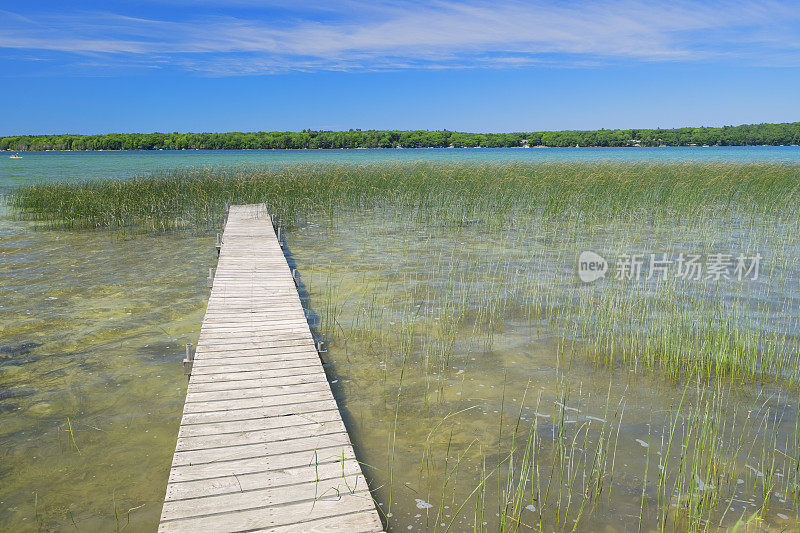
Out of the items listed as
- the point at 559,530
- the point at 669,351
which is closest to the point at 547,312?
the point at 669,351

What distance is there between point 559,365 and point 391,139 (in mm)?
92575

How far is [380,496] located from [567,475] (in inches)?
46.5

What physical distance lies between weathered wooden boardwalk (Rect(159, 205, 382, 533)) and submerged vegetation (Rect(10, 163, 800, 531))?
1.41 ft

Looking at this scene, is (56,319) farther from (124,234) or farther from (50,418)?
(124,234)

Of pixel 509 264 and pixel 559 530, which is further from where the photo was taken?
pixel 509 264

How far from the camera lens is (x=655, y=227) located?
1126 cm

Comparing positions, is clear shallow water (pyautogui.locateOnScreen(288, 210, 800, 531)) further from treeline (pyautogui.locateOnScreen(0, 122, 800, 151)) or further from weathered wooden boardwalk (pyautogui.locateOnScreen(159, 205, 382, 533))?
treeline (pyautogui.locateOnScreen(0, 122, 800, 151))

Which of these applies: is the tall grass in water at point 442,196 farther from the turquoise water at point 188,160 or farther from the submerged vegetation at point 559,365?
the turquoise water at point 188,160

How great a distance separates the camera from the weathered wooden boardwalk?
8.43ft

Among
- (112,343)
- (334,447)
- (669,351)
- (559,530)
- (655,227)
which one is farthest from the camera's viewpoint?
(655,227)

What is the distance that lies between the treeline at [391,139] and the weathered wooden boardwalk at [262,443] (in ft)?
Answer: 297

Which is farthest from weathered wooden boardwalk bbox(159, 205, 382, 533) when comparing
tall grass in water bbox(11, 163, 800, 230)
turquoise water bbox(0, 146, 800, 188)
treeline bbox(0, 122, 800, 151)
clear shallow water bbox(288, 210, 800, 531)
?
treeline bbox(0, 122, 800, 151)

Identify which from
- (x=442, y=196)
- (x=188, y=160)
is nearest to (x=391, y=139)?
(x=188, y=160)

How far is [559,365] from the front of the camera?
498 cm
